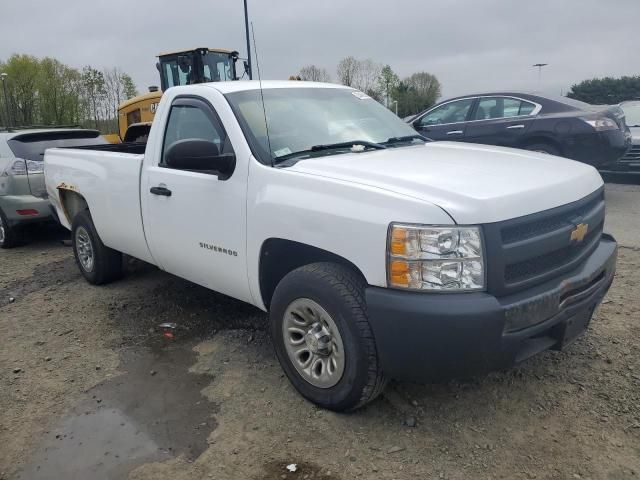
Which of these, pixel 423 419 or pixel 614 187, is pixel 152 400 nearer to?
pixel 423 419

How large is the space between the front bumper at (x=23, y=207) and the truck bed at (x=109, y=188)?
5.08 ft

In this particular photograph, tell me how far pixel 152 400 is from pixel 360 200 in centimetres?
→ 183

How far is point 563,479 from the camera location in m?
2.57

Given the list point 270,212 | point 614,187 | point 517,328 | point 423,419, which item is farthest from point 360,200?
point 614,187

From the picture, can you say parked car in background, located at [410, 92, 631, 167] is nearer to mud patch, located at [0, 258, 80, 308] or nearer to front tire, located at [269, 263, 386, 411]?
mud patch, located at [0, 258, 80, 308]

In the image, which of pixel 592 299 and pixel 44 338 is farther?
pixel 44 338

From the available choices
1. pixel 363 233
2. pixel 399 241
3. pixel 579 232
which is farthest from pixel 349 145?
pixel 579 232

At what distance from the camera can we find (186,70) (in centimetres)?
1229

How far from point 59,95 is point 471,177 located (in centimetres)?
4173

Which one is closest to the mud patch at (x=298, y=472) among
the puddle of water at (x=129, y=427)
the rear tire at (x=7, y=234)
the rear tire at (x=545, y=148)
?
the puddle of water at (x=129, y=427)

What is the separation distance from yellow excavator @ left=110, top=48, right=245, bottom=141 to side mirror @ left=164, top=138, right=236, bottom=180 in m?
9.16

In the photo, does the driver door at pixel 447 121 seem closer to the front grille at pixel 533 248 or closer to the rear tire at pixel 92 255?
the rear tire at pixel 92 255

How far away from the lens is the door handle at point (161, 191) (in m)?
4.02

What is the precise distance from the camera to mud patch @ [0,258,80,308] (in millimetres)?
5684
